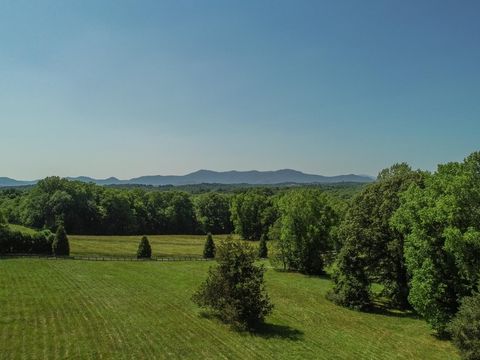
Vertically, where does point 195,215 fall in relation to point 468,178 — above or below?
below

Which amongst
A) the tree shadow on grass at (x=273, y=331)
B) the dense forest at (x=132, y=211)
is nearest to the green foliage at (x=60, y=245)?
the dense forest at (x=132, y=211)

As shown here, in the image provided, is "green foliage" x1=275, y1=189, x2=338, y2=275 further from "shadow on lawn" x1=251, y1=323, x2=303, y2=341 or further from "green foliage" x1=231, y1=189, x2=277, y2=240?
"green foliage" x1=231, y1=189, x2=277, y2=240

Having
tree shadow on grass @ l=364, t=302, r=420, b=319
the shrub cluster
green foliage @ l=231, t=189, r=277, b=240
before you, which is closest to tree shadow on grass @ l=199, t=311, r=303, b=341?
tree shadow on grass @ l=364, t=302, r=420, b=319

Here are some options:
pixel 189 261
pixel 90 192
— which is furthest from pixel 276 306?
pixel 90 192

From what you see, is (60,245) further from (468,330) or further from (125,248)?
(468,330)

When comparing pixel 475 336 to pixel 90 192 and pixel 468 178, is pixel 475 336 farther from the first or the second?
pixel 90 192

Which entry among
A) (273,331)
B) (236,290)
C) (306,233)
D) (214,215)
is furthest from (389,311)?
(214,215)
